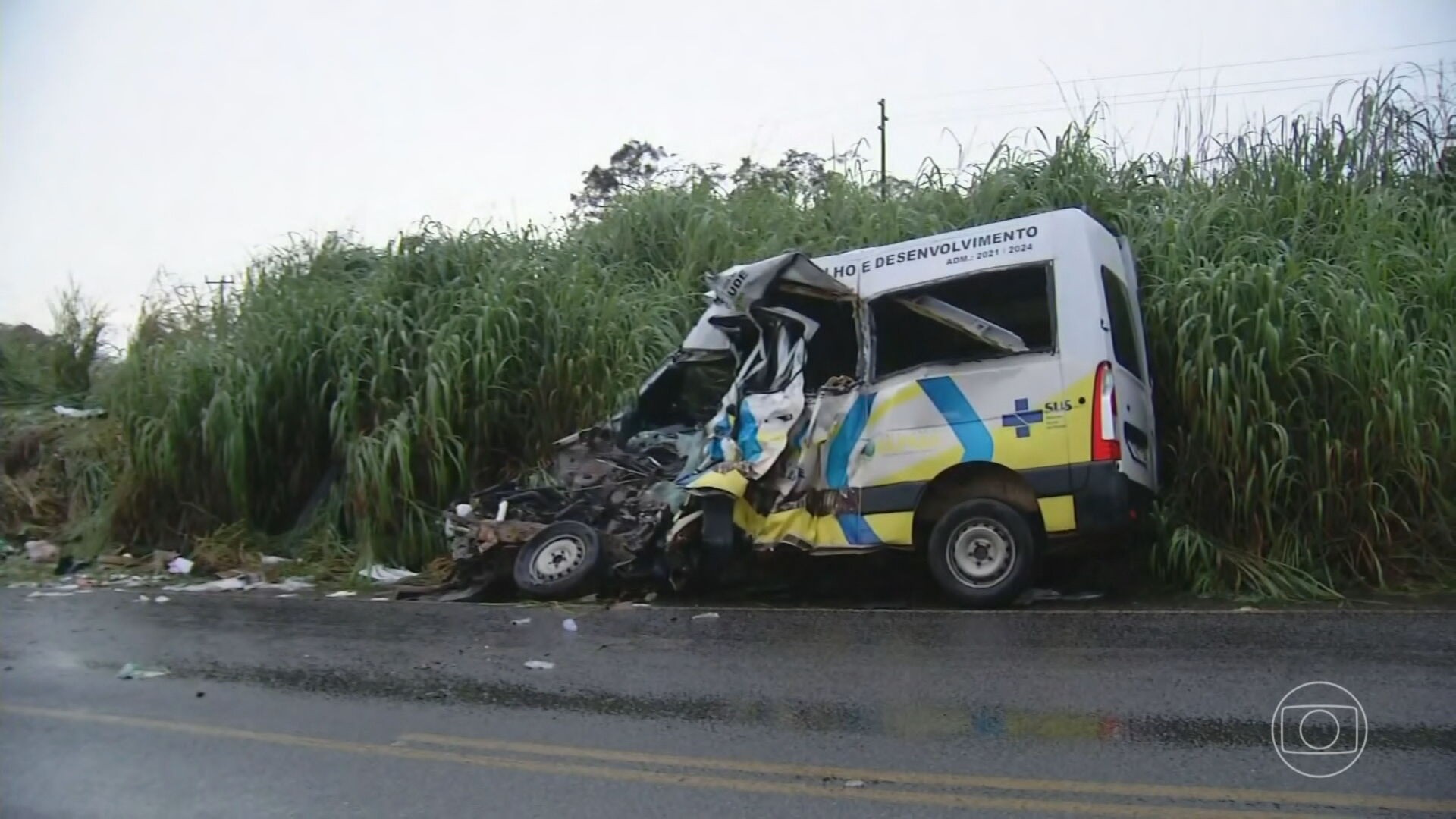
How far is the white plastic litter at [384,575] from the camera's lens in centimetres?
1005

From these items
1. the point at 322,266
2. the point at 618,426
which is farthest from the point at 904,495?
the point at 322,266

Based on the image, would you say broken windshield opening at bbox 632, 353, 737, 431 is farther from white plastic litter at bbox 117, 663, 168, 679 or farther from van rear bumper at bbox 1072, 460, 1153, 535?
white plastic litter at bbox 117, 663, 168, 679

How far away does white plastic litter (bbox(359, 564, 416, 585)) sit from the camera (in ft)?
33.0

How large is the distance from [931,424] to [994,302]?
2.88 ft

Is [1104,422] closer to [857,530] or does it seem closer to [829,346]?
[857,530]

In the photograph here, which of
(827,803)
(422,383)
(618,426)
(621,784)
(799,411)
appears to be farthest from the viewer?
(422,383)

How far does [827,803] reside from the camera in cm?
404

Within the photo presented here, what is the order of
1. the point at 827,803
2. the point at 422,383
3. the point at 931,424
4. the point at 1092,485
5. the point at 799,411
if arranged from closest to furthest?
A: the point at 827,803 < the point at 1092,485 < the point at 931,424 < the point at 799,411 < the point at 422,383

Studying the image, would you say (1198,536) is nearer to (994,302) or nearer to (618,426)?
(994,302)

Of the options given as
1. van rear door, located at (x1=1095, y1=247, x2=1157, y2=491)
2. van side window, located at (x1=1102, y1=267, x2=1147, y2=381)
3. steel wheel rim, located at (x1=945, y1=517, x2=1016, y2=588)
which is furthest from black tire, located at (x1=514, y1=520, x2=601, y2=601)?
van side window, located at (x1=1102, y1=267, x2=1147, y2=381)

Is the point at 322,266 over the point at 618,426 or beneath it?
over

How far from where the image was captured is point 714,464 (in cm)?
825

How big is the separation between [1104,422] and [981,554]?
1.12 metres

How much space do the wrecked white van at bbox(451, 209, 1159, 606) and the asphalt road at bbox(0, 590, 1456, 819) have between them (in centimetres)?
60
